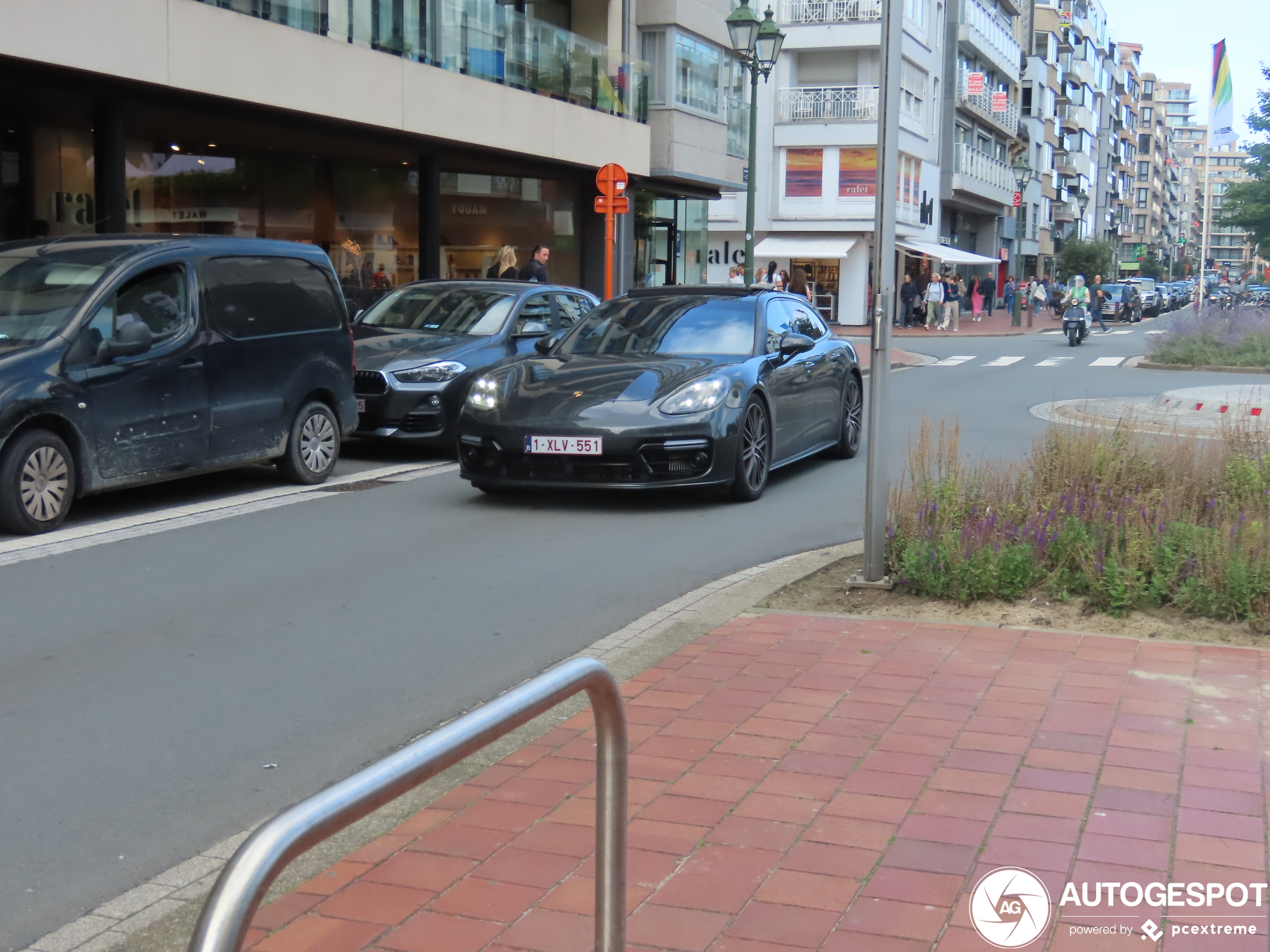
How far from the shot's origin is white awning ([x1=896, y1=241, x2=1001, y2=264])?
54.3 meters

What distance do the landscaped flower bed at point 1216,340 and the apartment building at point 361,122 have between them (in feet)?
34.2

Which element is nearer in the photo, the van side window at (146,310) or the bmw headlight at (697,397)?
the van side window at (146,310)

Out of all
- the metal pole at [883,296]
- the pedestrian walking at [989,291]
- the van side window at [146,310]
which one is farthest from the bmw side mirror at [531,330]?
the pedestrian walking at [989,291]

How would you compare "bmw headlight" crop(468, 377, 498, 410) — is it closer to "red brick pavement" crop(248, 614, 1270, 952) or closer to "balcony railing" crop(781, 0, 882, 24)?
"red brick pavement" crop(248, 614, 1270, 952)

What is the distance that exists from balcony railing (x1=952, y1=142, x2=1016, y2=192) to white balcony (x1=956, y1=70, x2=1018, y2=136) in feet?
5.16

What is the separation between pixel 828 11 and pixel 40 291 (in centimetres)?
4507

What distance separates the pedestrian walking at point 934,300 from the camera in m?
46.7

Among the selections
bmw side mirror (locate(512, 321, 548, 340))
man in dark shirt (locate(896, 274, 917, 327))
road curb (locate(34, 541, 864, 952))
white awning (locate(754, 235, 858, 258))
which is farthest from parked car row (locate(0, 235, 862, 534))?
white awning (locate(754, 235, 858, 258))

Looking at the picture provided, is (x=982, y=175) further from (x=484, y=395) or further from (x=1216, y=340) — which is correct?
(x=484, y=395)

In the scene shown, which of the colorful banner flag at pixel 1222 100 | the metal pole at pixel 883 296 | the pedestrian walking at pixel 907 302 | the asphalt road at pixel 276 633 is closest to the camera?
the asphalt road at pixel 276 633

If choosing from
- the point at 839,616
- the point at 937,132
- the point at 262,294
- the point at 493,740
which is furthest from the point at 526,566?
the point at 937,132

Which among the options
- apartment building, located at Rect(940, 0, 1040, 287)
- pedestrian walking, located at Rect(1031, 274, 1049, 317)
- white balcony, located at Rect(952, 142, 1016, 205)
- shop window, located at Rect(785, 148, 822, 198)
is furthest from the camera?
white balcony, located at Rect(952, 142, 1016, 205)

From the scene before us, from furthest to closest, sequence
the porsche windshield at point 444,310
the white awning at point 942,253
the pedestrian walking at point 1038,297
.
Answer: the pedestrian walking at point 1038,297 → the white awning at point 942,253 → the porsche windshield at point 444,310

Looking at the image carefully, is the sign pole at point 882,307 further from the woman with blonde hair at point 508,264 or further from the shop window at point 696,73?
the shop window at point 696,73
